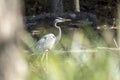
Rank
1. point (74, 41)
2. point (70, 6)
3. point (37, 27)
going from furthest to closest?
point (70, 6)
point (37, 27)
point (74, 41)

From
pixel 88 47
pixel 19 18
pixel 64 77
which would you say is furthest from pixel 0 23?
pixel 88 47

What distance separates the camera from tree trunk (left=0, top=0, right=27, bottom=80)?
5.16 feet

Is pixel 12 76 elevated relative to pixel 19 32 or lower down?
lower down

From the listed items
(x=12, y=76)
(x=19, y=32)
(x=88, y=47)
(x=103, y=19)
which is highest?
(x=19, y=32)

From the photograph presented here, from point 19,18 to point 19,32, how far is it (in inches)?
2.2

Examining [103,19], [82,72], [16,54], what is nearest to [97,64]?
[82,72]

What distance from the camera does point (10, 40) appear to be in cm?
162

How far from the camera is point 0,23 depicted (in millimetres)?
1554

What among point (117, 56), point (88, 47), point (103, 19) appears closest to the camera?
point (117, 56)

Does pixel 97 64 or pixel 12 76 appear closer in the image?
pixel 12 76

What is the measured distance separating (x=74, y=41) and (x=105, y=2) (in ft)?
52.5

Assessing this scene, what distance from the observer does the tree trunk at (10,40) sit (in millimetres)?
1572

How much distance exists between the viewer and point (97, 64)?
2512 millimetres

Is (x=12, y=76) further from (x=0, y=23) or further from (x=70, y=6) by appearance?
(x=70, y=6)
